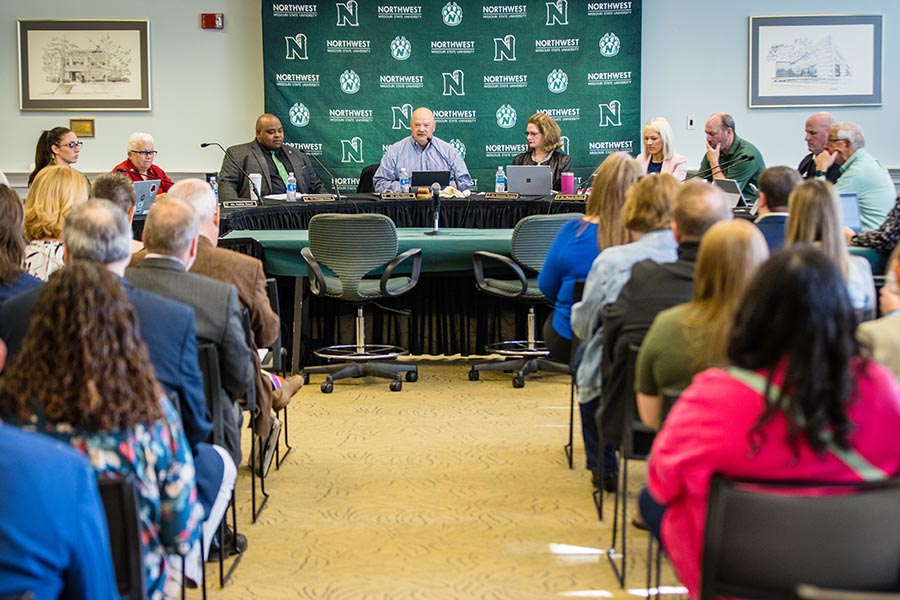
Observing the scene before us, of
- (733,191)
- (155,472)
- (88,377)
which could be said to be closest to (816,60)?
(733,191)

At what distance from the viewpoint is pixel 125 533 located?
193cm

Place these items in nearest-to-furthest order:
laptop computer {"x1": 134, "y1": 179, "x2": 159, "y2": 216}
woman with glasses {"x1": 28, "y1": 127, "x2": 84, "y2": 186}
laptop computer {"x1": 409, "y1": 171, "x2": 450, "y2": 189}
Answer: laptop computer {"x1": 134, "y1": 179, "x2": 159, "y2": 216} → woman with glasses {"x1": 28, "y1": 127, "x2": 84, "y2": 186} → laptop computer {"x1": 409, "y1": 171, "x2": 450, "y2": 189}

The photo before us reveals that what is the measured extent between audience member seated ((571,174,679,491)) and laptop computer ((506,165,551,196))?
3.79 metres

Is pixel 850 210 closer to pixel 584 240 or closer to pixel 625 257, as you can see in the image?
pixel 584 240

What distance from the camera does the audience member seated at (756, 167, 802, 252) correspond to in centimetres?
391

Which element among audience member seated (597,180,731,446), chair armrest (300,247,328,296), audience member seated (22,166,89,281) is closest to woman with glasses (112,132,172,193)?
chair armrest (300,247,328,296)

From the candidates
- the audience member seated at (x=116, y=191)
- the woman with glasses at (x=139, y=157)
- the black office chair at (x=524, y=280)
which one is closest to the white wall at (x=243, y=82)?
the woman with glasses at (x=139, y=157)

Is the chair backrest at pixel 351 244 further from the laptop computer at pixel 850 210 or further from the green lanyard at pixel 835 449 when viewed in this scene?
the green lanyard at pixel 835 449

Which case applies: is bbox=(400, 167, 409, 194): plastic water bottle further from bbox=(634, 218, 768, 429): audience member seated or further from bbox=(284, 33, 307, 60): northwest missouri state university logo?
bbox=(634, 218, 768, 429): audience member seated

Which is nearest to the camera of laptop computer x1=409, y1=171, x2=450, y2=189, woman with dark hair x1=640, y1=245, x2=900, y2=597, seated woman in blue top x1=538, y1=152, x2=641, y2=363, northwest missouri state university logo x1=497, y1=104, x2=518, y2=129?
woman with dark hair x1=640, y1=245, x2=900, y2=597

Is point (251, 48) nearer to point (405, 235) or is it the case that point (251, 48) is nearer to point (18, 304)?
point (405, 235)

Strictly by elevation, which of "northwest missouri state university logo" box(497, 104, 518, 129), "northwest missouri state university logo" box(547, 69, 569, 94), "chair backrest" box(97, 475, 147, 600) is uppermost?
"northwest missouri state university logo" box(547, 69, 569, 94)

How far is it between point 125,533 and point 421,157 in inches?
255

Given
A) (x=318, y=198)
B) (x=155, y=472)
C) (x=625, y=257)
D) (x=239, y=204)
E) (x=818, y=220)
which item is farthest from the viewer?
(x=318, y=198)
